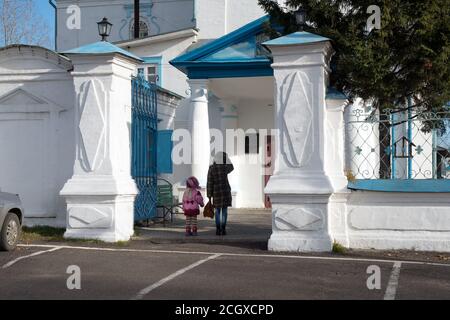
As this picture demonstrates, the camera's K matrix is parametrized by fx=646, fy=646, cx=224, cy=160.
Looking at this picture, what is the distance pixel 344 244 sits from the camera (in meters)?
10.5

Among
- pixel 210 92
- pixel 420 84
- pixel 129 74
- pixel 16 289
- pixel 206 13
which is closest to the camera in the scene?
pixel 16 289

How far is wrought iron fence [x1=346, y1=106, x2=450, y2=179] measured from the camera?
10.5m

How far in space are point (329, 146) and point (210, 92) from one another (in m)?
8.90

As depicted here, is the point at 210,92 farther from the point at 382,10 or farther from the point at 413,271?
the point at 413,271

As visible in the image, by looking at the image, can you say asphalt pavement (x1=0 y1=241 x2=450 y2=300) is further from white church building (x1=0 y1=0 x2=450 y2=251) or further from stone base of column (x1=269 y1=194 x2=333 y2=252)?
white church building (x1=0 y1=0 x2=450 y2=251)

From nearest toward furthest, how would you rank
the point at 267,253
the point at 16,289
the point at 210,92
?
the point at 16,289 → the point at 267,253 → the point at 210,92

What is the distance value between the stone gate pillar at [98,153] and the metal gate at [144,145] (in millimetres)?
1751

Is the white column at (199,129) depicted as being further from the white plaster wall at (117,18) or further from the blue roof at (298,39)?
the white plaster wall at (117,18)

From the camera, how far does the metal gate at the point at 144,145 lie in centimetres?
1345

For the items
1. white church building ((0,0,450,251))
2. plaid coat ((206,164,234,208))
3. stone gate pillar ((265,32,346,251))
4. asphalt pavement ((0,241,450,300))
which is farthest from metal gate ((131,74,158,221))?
stone gate pillar ((265,32,346,251))

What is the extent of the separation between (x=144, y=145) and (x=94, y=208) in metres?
3.20

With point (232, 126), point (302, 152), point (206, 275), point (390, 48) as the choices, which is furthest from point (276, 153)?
point (232, 126)

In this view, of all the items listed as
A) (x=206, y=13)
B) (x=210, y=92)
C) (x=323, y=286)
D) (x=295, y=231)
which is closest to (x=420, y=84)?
(x=295, y=231)

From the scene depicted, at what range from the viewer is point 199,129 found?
17766 millimetres
